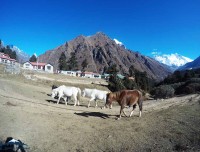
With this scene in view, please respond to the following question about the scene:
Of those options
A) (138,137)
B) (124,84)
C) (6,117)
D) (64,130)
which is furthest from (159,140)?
(124,84)

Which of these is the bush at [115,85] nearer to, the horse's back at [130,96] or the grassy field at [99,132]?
the horse's back at [130,96]

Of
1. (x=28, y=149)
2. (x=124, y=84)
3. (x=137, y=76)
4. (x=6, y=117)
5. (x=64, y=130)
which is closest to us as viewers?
(x=28, y=149)

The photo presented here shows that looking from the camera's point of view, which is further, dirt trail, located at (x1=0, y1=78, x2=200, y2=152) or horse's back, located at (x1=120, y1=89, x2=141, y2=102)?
horse's back, located at (x1=120, y1=89, x2=141, y2=102)

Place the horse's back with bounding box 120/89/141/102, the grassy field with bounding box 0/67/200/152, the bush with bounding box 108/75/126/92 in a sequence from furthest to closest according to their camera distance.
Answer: the bush with bounding box 108/75/126/92
the horse's back with bounding box 120/89/141/102
the grassy field with bounding box 0/67/200/152

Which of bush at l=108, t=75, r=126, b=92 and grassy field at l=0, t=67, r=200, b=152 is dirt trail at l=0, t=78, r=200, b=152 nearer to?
grassy field at l=0, t=67, r=200, b=152

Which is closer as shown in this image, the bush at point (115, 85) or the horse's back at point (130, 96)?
the horse's back at point (130, 96)

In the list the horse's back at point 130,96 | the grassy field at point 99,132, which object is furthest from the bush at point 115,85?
the grassy field at point 99,132

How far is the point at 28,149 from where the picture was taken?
12.6 metres

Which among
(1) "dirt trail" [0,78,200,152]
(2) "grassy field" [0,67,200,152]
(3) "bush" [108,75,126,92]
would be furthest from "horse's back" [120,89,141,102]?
(3) "bush" [108,75,126,92]

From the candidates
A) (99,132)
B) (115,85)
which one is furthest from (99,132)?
(115,85)

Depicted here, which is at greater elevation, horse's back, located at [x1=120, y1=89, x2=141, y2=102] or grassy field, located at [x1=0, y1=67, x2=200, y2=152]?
horse's back, located at [x1=120, y1=89, x2=141, y2=102]

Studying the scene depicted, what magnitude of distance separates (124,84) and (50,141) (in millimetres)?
80362

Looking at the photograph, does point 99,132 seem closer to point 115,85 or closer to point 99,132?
point 99,132

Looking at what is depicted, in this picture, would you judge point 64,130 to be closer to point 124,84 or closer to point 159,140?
point 159,140
